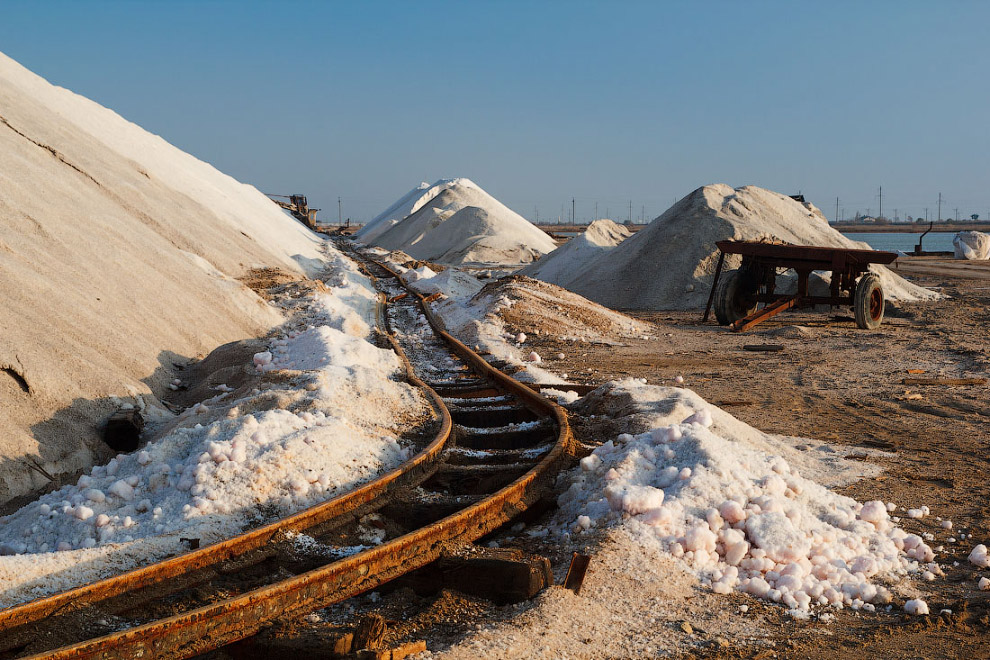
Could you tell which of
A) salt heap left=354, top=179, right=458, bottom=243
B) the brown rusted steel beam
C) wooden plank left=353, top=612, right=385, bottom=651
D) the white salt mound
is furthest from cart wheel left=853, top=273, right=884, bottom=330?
salt heap left=354, top=179, right=458, bottom=243

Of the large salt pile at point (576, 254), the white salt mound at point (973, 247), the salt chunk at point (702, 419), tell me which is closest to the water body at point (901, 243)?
the white salt mound at point (973, 247)

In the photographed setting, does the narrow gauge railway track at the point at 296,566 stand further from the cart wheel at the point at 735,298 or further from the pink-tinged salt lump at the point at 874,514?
the cart wheel at the point at 735,298

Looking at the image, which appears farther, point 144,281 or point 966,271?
point 966,271

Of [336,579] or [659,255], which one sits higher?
[659,255]

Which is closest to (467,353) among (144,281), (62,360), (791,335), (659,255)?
(144,281)

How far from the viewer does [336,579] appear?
3986mm

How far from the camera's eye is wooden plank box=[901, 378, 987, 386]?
10594 millimetres

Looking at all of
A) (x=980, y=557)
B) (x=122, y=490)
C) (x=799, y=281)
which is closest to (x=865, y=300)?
(x=799, y=281)

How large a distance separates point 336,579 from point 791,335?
43.6 ft

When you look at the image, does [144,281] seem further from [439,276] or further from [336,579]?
[439,276]

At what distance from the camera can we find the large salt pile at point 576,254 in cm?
2773

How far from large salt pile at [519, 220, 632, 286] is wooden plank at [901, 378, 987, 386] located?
1625 centimetres

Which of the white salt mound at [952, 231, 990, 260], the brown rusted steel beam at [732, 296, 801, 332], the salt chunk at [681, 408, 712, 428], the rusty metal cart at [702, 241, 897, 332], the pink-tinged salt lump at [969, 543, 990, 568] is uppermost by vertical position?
the white salt mound at [952, 231, 990, 260]

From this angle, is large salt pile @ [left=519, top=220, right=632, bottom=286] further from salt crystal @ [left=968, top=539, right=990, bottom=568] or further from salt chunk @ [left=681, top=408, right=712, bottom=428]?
salt crystal @ [left=968, top=539, right=990, bottom=568]
